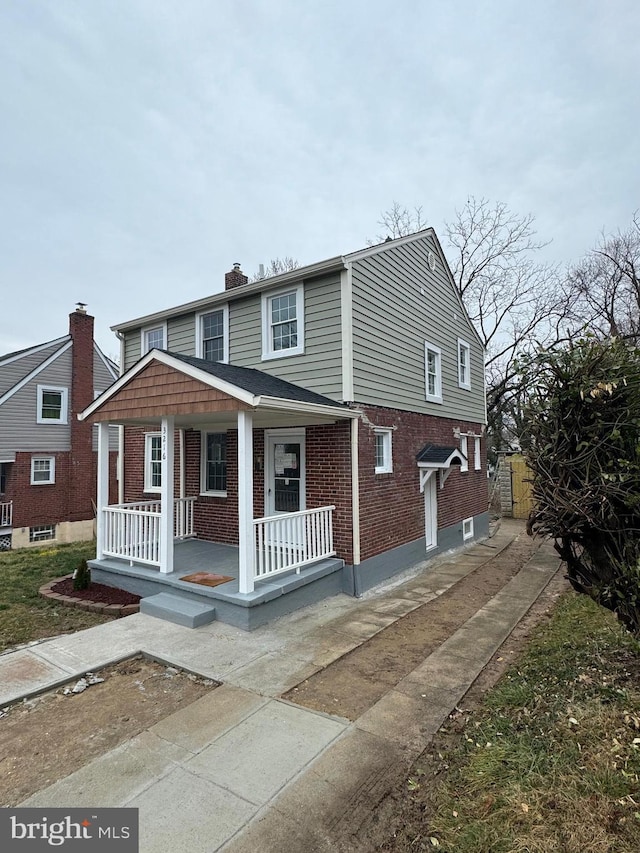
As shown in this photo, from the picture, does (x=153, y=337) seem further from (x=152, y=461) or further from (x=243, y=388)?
(x=243, y=388)

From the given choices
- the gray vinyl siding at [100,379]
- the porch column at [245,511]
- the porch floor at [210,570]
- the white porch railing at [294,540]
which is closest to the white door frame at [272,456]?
the white porch railing at [294,540]

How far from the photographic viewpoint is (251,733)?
363cm

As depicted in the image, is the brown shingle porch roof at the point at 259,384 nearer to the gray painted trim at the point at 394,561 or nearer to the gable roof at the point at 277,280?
the gable roof at the point at 277,280

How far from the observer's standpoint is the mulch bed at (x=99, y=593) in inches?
286

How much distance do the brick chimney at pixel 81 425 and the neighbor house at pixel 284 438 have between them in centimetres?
956

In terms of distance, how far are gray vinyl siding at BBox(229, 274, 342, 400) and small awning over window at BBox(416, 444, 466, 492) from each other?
3.34 meters

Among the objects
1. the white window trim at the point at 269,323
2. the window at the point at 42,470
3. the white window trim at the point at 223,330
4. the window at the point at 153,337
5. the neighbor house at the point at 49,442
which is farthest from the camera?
the window at the point at 42,470

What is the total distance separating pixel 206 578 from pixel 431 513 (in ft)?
20.6

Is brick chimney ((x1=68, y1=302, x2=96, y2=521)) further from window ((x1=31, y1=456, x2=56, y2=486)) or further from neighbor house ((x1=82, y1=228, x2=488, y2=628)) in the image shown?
neighbor house ((x1=82, y1=228, x2=488, y2=628))

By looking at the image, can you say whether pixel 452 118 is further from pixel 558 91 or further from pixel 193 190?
pixel 193 190

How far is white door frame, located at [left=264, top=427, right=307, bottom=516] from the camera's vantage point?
28.4ft

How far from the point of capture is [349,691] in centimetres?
435

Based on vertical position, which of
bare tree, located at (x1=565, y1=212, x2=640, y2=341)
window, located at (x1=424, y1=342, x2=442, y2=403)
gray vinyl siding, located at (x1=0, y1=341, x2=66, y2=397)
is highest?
bare tree, located at (x1=565, y1=212, x2=640, y2=341)

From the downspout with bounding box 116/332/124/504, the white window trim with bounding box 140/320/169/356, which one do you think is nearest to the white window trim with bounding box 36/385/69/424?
the downspout with bounding box 116/332/124/504
